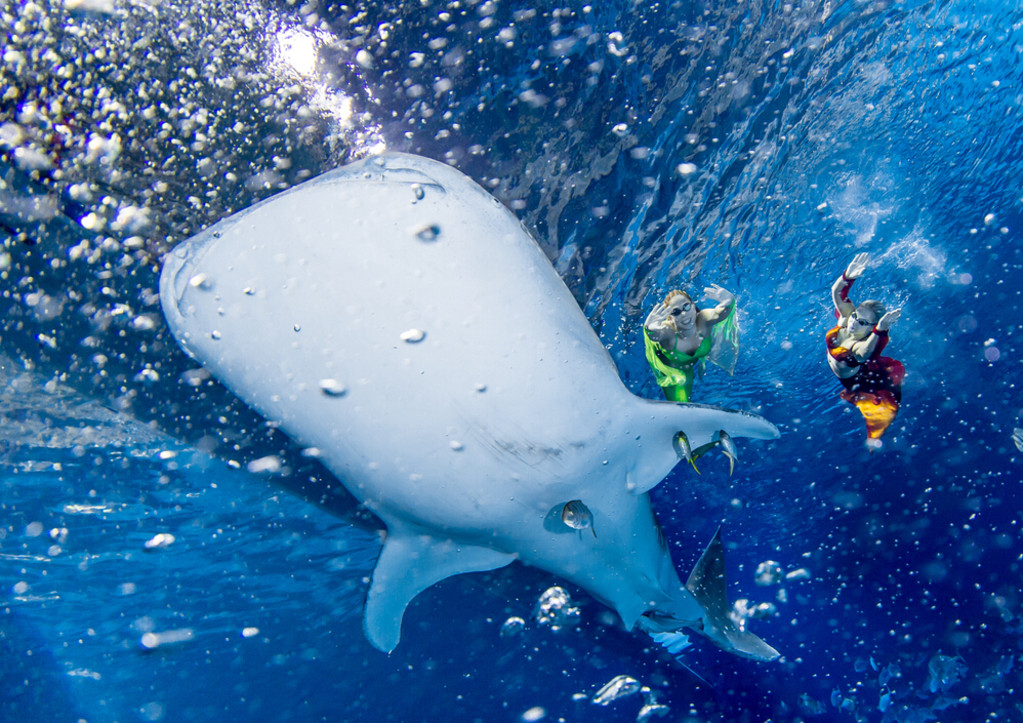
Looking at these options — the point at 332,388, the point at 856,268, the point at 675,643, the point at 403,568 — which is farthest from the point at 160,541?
the point at 856,268

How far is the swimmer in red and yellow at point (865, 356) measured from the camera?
4.88m

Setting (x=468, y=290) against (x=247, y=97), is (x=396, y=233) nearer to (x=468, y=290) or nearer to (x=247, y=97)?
(x=468, y=290)

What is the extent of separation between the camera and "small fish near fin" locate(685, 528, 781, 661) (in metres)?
6.81

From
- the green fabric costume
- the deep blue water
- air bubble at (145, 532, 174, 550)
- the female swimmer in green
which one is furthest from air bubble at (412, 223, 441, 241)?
air bubble at (145, 532, 174, 550)

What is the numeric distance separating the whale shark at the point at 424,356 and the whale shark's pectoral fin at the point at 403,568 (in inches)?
2.8

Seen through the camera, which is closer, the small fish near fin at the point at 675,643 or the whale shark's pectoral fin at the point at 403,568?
the whale shark's pectoral fin at the point at 403,568

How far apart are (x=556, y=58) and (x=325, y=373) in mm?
3394

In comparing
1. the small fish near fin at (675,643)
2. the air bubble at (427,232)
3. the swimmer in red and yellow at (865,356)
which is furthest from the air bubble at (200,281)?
the small fish near fin at (675,643)

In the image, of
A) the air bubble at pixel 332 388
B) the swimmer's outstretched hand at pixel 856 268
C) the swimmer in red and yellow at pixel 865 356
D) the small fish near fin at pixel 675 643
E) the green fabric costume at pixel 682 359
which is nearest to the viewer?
the air bubble at pixel 332 388

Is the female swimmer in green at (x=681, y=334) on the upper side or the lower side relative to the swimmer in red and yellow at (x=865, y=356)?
lower

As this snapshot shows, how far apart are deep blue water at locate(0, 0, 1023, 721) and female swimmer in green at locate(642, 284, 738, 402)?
1.69m

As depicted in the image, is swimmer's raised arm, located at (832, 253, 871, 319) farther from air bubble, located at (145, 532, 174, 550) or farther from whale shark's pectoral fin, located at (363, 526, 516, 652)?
air bubble, located at (145, 532, 174, 550)

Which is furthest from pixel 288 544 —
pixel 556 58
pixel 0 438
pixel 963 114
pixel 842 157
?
pixel 963 114

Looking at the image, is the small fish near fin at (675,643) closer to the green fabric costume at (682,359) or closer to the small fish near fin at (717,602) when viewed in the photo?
the small fish near fin at (717,602)
